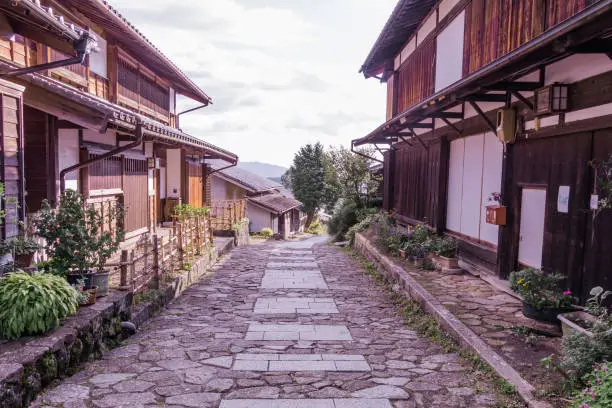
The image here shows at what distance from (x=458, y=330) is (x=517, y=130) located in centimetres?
388

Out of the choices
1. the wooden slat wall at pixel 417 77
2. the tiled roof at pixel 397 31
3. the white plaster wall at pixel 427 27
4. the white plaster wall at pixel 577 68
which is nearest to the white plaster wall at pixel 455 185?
the wooden slat wall at pixel 417 77

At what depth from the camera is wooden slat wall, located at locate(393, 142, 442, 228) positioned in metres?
12.5

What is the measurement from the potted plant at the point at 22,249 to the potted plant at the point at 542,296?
21.8 ft

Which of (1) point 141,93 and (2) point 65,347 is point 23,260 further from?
(1) point 141,93

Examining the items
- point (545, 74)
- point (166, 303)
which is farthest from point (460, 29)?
point (166, 303)

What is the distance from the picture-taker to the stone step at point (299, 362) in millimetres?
5305

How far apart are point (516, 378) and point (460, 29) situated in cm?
847

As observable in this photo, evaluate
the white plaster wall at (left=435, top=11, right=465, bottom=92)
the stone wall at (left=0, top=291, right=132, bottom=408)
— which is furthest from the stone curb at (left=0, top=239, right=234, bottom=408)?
the white plaster wall at (left=435, top=11, right=465, bottom=92)

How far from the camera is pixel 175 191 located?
56.5 feet

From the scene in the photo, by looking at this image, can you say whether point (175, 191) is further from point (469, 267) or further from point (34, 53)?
point (469, 267)

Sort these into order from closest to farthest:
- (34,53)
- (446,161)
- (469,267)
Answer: (34,53), (469,267), (446,161)

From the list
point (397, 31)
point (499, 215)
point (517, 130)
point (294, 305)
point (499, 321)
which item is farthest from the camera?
point (397, 31)

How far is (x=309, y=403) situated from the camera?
14.3 feet

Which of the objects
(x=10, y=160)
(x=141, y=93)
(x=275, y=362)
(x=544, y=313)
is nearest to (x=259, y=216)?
(x=141, y=93)
